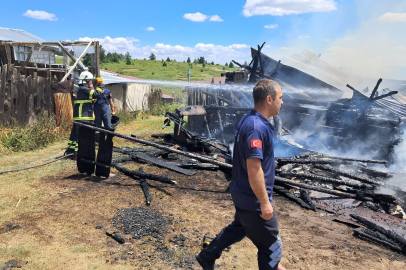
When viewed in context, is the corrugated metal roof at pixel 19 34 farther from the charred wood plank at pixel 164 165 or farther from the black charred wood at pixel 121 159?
the charred wood plank at pixel 164 165

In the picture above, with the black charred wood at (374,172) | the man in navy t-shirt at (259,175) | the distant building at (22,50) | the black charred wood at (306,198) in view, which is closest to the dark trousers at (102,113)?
the black charred wood at (306,198)

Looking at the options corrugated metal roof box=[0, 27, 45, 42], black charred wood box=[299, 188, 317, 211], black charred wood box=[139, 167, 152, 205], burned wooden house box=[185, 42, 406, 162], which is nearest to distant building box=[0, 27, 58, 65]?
corrugated metal roof box=[0, 27, 45, 42]

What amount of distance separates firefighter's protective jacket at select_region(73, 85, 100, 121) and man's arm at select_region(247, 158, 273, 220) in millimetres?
6049

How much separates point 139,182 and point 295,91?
9.10 m

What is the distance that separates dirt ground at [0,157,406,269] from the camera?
11.4 ft

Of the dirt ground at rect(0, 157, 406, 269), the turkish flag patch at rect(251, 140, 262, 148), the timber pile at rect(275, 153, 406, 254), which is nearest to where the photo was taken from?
the turkish flag patch at rect(251, 140, 262, 148)

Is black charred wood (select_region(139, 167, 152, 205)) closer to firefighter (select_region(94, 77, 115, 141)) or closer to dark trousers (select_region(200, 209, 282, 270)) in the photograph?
firefighter (select_region(94, 77, 115, 141))

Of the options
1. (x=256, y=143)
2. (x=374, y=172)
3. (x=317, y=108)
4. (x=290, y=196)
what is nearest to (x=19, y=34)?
(x=317, y=108)

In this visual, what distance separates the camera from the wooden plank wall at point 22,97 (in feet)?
28.9

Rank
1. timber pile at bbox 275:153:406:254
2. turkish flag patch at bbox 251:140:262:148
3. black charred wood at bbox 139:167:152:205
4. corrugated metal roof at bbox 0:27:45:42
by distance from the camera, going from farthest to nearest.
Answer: corrugated metal roof at bbox 0:27:45:42, black charred wood at bbox 139:167:152:205, timber pile at bbox 275:153:406:254, turkish flag patch at bbox 251:140:262:148

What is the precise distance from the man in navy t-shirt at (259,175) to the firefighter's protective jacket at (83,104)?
5778 mm

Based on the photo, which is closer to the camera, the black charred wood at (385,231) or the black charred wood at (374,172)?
the black charred wood at (385,231)

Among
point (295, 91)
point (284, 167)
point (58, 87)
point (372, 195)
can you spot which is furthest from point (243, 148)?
point (295, 91)

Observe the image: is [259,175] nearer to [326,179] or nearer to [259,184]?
[259,184]
